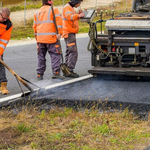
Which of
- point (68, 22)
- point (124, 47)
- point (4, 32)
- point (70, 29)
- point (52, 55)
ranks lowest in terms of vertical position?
point (52, 55)

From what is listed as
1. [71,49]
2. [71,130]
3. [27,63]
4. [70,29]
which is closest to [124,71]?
[71,49]

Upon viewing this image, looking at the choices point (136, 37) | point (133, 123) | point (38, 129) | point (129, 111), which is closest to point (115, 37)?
point (136, 37)

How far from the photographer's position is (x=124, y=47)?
28.8ft

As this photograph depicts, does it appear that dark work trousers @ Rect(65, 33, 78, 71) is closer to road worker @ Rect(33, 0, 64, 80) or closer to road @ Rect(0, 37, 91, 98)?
road @ Rect(0, 37, 91, 98)

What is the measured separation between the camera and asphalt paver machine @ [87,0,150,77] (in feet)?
27.6

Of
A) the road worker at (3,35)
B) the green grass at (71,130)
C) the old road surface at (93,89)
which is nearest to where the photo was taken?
the green grass at (71,130)

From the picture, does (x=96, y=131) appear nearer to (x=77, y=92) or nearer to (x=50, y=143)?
(x=50, y=143)

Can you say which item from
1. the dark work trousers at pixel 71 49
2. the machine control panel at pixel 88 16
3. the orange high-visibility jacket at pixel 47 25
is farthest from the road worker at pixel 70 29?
the orange high-visibility jacket at pixel 47 25

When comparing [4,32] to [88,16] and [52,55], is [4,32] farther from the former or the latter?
[88,16]

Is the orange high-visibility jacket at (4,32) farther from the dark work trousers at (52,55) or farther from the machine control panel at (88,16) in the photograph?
the machine control panel at (88,16)

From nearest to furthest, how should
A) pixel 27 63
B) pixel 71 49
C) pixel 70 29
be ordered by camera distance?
1. pixel 70 29
2. pixel 71 49
3. pixel 27 63

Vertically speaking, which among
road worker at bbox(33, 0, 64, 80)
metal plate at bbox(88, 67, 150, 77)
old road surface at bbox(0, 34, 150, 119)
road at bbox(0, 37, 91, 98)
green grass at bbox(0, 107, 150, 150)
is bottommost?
road at bbox(0, 37, 91, 98)

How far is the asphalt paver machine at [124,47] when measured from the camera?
842 cm

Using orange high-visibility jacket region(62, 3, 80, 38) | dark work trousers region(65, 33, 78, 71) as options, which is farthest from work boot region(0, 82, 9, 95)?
orange high-visibility jacket region(62, 3, 80, 38)
